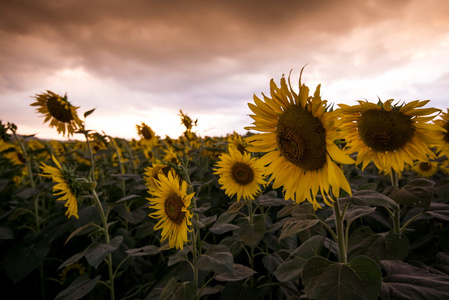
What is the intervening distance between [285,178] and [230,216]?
0.90 metres

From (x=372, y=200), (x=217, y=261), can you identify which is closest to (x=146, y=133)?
(x=217, y=261)

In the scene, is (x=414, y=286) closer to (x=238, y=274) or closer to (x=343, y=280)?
(x=343, y=280)

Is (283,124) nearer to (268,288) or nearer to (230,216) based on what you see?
(230,216)

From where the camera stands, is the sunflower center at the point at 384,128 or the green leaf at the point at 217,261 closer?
the green leaf at the point at 217,261

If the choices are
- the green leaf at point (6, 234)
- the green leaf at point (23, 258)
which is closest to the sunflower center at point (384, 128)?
the green leaf at point (23, 258)

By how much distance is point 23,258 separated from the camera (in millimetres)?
2865

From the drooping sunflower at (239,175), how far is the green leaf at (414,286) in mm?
1595

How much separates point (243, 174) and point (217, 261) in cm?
140

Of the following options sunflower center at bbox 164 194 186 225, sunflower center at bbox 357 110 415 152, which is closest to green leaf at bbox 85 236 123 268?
sunflower center at bbox 164 194 186 225

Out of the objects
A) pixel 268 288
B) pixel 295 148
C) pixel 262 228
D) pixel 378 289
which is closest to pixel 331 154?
pixel 295 148

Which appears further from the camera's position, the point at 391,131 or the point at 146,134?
the point at 146,134

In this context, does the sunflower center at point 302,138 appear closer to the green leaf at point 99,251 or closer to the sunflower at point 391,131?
the sunflower at point 391,131

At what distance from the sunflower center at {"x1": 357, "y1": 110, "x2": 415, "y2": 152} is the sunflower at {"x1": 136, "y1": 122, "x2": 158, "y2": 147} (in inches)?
220

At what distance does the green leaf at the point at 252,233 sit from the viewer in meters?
2.15
